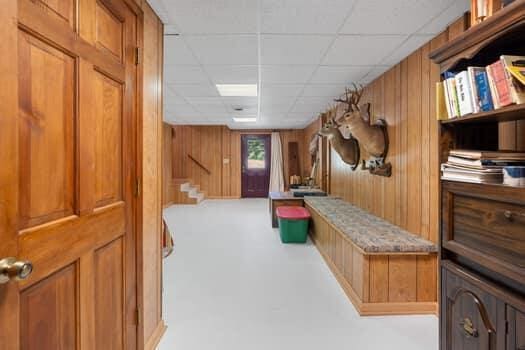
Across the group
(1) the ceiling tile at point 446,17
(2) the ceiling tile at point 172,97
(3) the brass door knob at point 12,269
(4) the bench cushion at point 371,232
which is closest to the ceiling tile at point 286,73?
(1) the ceiling tile at point 446,17

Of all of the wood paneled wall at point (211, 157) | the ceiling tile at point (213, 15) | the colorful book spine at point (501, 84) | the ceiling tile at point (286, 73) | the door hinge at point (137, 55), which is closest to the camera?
the colorful book spine at point (501, 84)

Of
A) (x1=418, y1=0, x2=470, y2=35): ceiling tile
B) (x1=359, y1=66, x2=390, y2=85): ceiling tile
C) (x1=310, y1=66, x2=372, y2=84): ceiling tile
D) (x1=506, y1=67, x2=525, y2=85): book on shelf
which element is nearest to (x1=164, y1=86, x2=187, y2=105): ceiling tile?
(x1=310, y1=66, x2=372, y2=84): ceiling tile

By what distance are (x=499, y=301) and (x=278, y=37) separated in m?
2.29

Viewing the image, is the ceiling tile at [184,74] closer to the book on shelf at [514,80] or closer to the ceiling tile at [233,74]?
the ceiling tile at [233,74]

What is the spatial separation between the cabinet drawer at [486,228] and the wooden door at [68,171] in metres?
1.69

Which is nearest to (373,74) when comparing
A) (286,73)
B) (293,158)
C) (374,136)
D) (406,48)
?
(374,136)

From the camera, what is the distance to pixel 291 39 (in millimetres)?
2730

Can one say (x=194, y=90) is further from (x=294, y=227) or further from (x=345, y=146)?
(x=294, y=227)

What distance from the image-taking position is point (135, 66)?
Result: 1.84 m

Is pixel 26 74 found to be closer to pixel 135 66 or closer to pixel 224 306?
pixel 135 66

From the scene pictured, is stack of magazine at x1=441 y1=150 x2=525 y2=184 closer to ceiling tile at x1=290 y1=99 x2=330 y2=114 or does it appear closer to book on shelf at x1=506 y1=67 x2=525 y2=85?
book on shelf at x1=506 y1=67 x2=525 y2=85

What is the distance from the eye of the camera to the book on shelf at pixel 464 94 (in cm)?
153

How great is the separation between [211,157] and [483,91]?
31.4ft

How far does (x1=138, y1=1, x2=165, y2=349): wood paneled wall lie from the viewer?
1988 mm
